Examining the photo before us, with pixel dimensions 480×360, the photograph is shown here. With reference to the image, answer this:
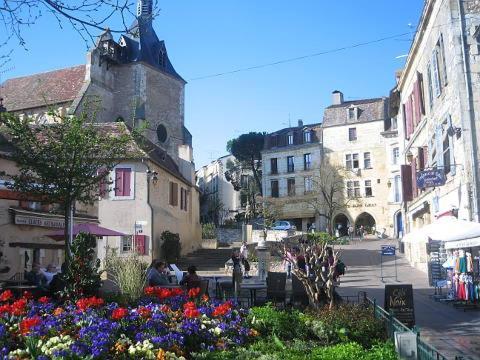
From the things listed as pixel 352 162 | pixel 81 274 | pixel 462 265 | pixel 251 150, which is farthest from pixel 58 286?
pixel 251 150

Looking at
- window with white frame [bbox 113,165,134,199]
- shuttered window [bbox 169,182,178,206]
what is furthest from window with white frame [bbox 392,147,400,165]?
window with white frame [bbox 113,165,134,199]

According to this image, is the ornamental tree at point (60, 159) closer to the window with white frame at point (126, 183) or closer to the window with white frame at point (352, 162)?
the window with white frame at point (126, 183)

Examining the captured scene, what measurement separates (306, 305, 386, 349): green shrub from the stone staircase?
1897 centimetres

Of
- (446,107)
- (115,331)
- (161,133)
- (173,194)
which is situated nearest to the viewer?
(115,331)

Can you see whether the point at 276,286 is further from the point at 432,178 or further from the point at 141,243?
the point at 141,243

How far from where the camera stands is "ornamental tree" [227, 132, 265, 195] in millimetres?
65125

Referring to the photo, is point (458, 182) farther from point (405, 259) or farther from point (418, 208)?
point (405, 259)

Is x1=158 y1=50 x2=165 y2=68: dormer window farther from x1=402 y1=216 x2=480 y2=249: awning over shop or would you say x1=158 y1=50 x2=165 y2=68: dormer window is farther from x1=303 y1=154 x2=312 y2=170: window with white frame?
x1=402 y1=216 x2=480 y2=249: awning over shop

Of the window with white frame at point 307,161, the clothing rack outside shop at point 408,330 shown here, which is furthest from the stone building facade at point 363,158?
the clothing rack outside shop at point 408,330

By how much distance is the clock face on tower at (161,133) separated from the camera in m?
43.5

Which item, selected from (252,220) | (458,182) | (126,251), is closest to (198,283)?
(458,182)

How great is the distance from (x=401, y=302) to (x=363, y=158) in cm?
4733

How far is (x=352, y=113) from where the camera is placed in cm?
5581

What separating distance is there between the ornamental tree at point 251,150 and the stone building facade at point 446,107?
41.1 m
